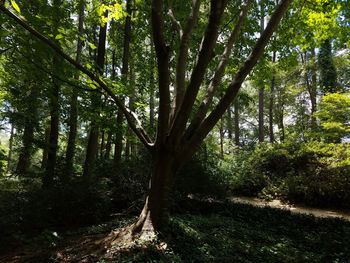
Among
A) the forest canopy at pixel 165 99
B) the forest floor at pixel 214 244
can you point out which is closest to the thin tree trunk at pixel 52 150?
the forest canopy at pixel 165 99

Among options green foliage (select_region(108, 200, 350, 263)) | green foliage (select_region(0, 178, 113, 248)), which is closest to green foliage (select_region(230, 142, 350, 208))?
green foliage (select_region(108, 200, 350, 263))

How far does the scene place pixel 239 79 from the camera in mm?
4754

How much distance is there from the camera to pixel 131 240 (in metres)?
4.78

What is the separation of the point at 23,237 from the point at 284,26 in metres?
7.21

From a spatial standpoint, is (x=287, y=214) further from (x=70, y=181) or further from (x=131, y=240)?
(x=70, y=181)

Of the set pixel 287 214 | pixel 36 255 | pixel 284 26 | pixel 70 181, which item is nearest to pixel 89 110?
pixel 70 181

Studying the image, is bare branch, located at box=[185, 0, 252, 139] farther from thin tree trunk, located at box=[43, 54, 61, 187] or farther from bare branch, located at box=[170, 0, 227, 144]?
thin tree trunk, located at box=[43, 54, 61, 187]

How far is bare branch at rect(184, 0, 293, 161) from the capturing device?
4.57 metres

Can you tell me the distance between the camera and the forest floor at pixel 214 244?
4430 mm

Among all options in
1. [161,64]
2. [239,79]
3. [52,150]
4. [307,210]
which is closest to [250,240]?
[239,79]

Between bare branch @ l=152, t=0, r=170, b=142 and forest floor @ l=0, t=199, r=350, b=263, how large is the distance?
1732mm

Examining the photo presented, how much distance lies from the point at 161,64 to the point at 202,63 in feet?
1.94

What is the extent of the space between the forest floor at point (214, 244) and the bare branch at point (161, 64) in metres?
1.73

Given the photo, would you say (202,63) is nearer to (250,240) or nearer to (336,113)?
(250,240)
